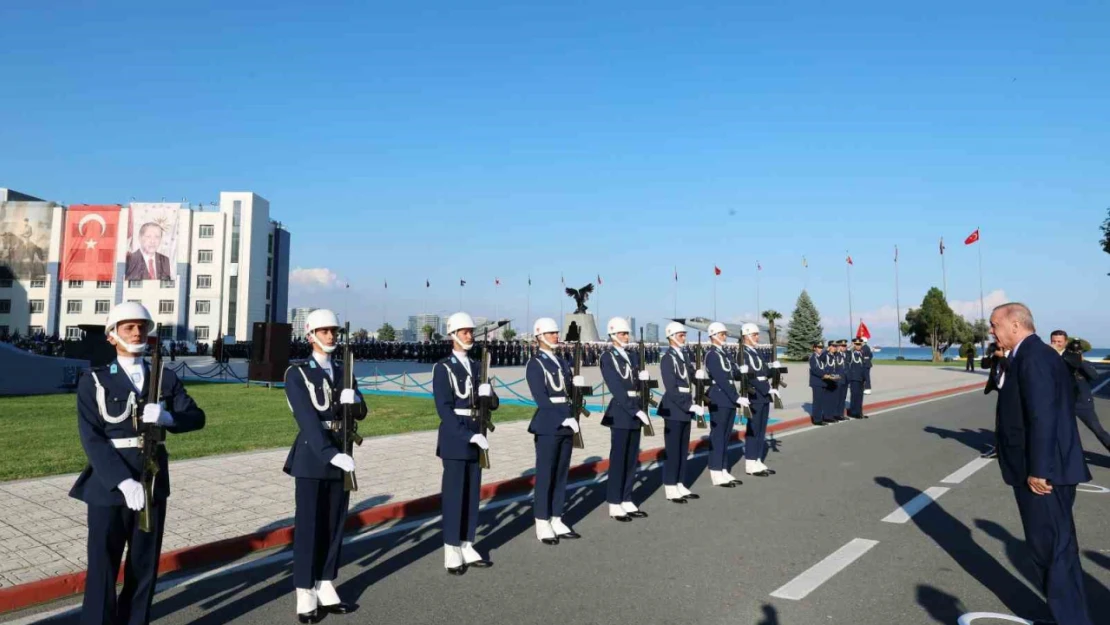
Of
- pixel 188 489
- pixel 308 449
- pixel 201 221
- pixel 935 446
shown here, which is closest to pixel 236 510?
pixel 188 489

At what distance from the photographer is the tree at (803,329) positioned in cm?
7600

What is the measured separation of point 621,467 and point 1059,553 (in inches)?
164

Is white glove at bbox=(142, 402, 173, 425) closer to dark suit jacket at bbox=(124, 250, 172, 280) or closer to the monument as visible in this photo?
the monument

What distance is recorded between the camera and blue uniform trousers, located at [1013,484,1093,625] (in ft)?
13.7

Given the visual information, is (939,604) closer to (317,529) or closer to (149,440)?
(317,529)

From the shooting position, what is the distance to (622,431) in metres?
7.77

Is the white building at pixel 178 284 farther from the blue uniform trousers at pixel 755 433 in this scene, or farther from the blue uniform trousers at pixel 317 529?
the blue uniform trousers at pixel 317 529

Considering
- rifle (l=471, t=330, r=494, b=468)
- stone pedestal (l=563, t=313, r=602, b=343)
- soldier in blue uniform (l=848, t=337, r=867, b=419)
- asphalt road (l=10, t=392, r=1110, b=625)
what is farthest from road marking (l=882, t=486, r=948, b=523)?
stone pedestal (l=563, t=313, r=602, b=343)

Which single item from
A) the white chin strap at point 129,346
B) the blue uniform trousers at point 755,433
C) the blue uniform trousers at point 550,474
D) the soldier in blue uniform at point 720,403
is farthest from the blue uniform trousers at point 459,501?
the blue uniform trousers at point 755,433

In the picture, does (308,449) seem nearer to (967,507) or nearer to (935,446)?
(967,507)

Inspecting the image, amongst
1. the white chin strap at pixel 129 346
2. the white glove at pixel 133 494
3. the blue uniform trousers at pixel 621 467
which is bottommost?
the blue uniform trousers at pixel 621 467

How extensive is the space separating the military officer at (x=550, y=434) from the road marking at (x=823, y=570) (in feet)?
7.13

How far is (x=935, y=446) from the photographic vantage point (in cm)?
1329

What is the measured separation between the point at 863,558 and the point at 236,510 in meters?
5.99
